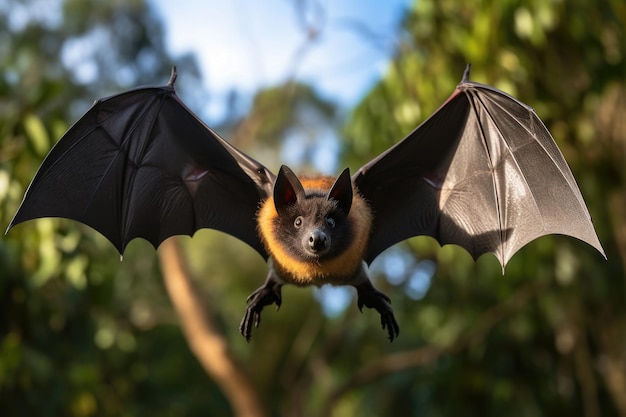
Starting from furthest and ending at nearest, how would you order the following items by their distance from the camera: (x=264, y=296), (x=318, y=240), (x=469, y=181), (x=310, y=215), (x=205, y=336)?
(x=205, y=336), (x=469, y=181), (x=264, y=296), (x=310, y=215), (x=318, y=240)

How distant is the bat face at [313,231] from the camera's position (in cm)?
348

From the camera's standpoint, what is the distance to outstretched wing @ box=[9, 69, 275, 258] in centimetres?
407

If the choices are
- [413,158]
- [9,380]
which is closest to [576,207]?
[413,158]

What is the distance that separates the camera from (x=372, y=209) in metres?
4.25

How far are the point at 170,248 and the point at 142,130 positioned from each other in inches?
268

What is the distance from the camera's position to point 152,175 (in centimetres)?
434

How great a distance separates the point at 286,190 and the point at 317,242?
1.03ft

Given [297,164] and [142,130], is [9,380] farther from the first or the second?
[297,164]

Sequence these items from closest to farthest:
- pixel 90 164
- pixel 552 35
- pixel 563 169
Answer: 1. pixel 563 169
2. pixel 90 164
3. pixel 552 35

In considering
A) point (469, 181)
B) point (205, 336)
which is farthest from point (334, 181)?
point (205, 336)

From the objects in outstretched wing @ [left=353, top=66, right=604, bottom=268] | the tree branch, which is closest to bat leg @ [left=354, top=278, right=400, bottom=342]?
outstretched wing @ [left=353, top=66, right=604, bottom=268]

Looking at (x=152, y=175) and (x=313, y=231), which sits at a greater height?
(x=152, y=175)

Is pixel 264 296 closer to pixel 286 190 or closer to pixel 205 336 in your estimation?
pixel 286 190

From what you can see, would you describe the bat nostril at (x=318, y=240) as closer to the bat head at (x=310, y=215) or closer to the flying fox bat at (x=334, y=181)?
the bat head at (x=310, y=215)
